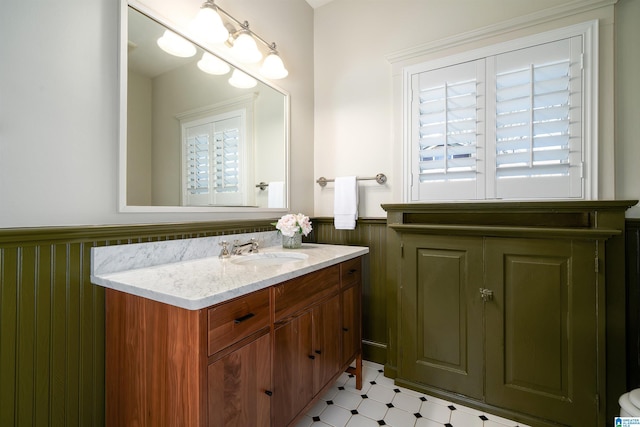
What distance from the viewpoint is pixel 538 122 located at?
1610 millimetres

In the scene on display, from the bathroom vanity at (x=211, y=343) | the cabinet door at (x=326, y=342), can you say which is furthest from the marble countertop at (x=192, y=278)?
the cabinet door at (x=326, y=342)

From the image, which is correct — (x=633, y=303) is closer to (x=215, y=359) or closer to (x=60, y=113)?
(x=215, y=359)

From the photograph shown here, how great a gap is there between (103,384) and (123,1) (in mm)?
1537

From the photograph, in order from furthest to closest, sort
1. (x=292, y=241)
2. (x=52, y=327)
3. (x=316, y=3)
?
(x=316, y=3) → (x=292, y=241) → (x=52, y=327)

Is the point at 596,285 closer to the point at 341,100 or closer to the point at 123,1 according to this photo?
the point at 341,100

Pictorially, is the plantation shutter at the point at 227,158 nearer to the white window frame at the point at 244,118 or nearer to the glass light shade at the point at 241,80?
the white window frame at the point at 244,118

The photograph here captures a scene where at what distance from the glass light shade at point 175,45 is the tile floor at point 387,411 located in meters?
2.01

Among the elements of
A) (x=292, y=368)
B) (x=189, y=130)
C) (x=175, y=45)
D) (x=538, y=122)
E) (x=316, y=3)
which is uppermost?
(x=316, y=3)

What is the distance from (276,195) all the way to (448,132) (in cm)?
125

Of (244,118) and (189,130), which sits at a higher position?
(244,118)

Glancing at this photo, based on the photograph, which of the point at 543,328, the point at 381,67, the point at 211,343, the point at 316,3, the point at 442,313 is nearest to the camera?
the point at 211,343

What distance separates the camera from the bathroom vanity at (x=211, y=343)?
85cm

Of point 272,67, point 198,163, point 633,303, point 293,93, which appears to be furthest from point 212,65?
point 633,303

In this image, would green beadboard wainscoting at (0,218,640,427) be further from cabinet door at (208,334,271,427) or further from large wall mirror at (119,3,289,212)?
cabinet door at (208,334,271,427)
